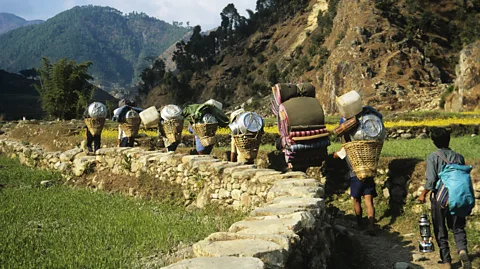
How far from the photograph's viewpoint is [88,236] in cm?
463

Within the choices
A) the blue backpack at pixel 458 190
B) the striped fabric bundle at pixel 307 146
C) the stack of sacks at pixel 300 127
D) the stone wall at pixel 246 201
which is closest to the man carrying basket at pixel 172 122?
the stone wall at pixel 246 201

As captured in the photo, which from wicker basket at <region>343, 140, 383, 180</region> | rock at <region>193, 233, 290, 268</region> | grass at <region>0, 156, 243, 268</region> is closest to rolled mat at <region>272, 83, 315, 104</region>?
wicker basket at <region>343, 140, 383, 180</region>

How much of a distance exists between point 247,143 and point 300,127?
1.38 metres

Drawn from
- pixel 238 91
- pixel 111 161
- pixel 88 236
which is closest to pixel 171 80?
pixel 238 91

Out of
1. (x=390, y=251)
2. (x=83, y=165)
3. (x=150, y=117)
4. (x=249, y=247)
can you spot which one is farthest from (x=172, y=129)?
(x=249, y=247)

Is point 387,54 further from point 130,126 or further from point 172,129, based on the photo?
point 172,129

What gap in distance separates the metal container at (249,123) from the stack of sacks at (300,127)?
0.85m

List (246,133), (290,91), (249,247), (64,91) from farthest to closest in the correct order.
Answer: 1. (64,91)
2. (246,133)
3. (290,91)
4. (249,247)

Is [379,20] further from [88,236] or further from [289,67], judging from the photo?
[88,236]

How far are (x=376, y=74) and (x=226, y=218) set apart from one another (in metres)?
35.1

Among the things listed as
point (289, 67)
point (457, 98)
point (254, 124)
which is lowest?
point (254, 124)

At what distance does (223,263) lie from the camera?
271 centimetres

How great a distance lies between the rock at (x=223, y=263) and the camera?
2658mm

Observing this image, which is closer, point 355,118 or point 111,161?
point 355,118
